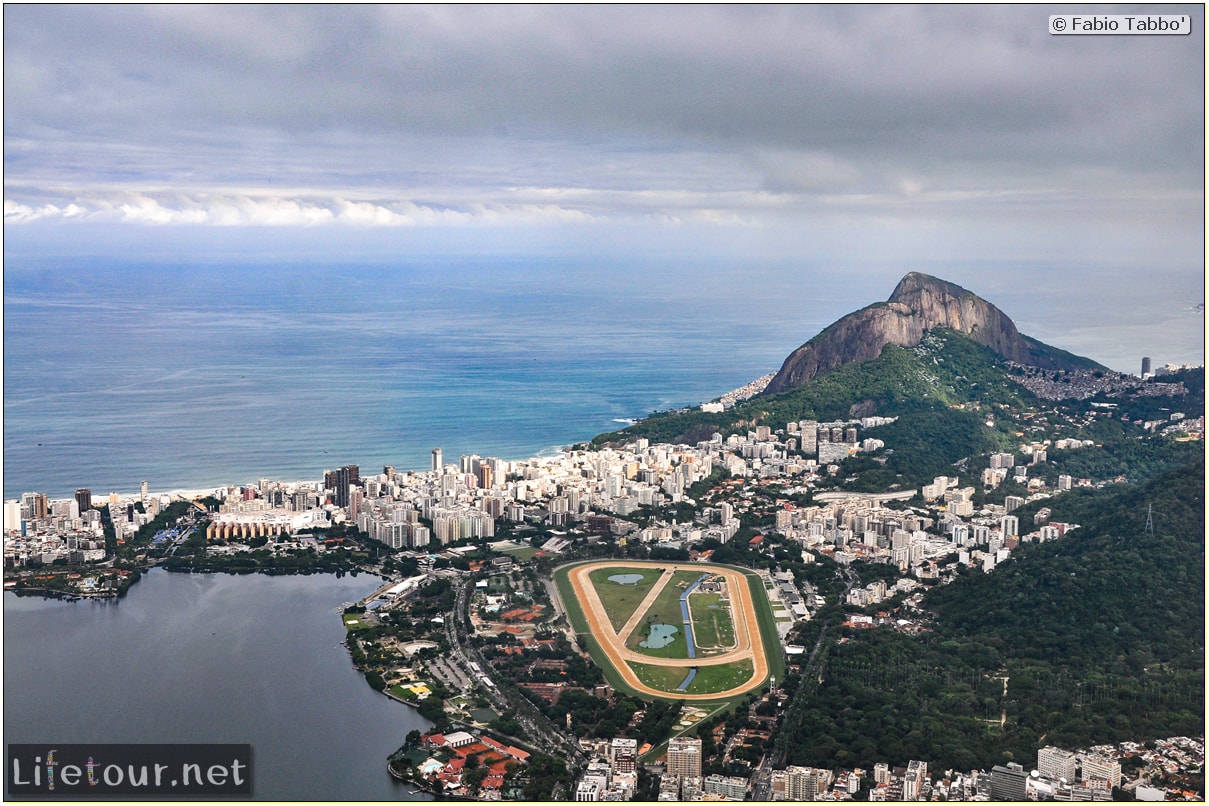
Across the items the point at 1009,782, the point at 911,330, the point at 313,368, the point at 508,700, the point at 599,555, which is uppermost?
the point at 911,330

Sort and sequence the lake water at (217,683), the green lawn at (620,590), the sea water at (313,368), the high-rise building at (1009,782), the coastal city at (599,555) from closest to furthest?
1. the high-rise building at (1009,782)
2. the coastal city at (599,555)
3. the lake water at (217,683)
4. the green lawn at (620,590)
5. the sea water at (313,368)

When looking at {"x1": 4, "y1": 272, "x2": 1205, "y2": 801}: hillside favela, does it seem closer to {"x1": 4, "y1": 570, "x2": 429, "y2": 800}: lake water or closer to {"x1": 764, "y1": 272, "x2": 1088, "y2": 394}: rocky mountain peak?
{"x1": 4, "y1": 570, "x2": 429, "y2": 800}: lake water

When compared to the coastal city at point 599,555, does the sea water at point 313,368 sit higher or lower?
higher

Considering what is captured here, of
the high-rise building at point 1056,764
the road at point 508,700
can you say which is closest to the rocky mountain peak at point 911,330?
the road at point 508,700

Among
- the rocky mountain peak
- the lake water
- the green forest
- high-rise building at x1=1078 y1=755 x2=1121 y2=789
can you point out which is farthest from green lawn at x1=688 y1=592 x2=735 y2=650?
the rocky mountain peak

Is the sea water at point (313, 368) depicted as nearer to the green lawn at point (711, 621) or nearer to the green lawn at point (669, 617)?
the green lawn at point (669, 617)

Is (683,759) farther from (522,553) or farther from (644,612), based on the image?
(522,553)

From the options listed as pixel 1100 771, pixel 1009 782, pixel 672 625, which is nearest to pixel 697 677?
pixel 672 625
